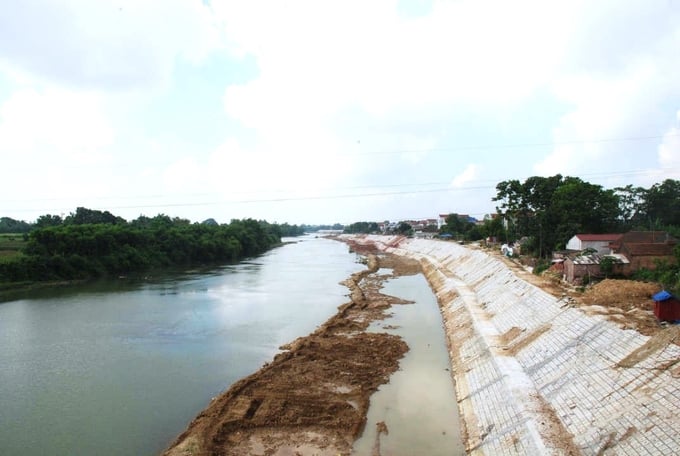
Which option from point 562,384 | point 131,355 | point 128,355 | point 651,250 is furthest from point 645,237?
point 128,355

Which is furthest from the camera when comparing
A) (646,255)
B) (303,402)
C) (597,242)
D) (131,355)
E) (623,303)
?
(597,242)

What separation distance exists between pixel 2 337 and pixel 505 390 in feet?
88.6

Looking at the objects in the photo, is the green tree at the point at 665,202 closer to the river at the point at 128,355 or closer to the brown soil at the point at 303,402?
the river at the point at 128,355

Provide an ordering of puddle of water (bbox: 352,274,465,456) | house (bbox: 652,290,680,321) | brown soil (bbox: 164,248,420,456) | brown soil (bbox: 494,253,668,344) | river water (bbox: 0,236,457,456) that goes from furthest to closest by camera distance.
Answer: house (bbox: 652,290,680,321) < brown soil (bbox: 494,253,668,344) < river water (bbox: 0,236,457,456) < puddle of water (bbox: 352,274,465,456) < brown soil (bbox: 164,248,420,456)

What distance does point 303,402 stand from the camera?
15320mm

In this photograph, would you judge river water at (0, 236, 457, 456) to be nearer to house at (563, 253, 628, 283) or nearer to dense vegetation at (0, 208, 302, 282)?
dense vegetation at (0, 208, 302, 282)

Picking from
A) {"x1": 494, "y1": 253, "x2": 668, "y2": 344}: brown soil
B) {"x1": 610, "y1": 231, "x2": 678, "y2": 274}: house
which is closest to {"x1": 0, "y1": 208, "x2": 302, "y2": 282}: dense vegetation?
{"x1": 494, "y1": 253, "x2": 668, "y2": 344}: brown soil

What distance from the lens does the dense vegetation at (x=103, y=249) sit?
46.4 m

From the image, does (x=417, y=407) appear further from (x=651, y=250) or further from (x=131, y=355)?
(x=651, y=250)

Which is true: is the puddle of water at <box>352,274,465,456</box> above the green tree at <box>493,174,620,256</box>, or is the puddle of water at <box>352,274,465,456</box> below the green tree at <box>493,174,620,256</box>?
below

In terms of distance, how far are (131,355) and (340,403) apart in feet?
39.6

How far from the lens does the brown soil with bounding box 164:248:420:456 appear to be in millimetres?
12781

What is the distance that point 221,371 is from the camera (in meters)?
19.2

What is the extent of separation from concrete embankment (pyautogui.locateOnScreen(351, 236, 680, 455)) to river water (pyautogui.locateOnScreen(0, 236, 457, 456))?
155 cm
